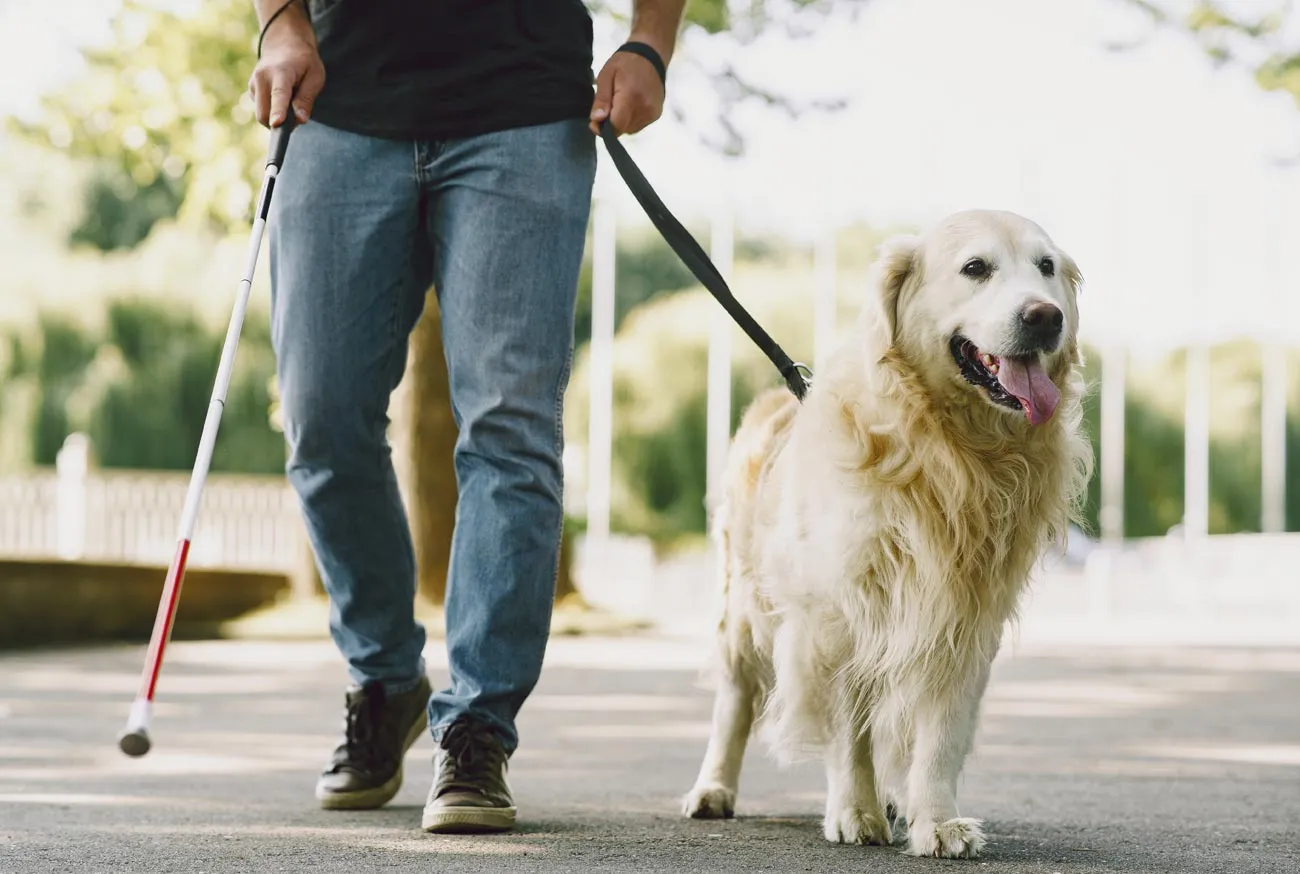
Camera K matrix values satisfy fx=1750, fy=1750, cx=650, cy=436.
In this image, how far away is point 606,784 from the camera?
462 cm

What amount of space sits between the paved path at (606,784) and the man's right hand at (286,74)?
146 cm

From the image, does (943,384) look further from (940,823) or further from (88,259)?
(88,259)

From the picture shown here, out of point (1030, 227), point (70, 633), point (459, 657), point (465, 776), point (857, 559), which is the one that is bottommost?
point (70, 633)

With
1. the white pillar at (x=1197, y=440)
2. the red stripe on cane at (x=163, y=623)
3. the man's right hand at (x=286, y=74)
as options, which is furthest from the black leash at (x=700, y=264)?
the white pillar at (x=1197, y=440)

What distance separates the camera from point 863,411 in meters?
3.59

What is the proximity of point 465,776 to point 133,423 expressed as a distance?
26221 millimetres

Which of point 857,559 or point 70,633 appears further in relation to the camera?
point 70,633

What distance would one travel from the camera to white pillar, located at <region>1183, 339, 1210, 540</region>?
38.1 meters

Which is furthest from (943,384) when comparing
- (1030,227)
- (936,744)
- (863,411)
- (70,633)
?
(70,633)

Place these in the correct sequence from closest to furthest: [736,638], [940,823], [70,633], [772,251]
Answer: [940,823]
[736,638]
[70,633]
[772,251]

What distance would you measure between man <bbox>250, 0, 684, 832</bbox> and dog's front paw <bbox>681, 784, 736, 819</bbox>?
1.77 ft

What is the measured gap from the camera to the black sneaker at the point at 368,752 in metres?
3.75

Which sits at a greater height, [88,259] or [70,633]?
[88,259]

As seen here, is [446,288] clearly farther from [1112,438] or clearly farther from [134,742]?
[1112,438]
